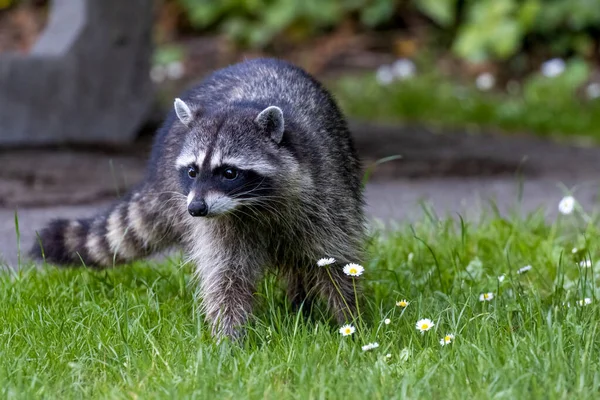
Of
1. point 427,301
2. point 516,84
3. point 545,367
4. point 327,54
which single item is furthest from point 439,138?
point 545,367

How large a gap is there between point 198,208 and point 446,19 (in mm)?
8547

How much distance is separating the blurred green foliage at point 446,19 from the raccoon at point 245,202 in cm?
691

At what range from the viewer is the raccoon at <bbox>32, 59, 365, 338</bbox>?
13.7ft

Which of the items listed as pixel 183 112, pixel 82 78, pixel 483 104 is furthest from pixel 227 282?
pixel 483 104

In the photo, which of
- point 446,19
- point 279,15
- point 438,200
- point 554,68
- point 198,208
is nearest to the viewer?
point 198,208

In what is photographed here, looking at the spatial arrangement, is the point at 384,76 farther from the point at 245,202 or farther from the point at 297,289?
the point at 245,202

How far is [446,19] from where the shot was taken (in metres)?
11.9

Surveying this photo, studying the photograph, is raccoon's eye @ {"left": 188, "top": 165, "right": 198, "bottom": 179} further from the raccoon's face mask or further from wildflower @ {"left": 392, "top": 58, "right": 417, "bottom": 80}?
wildflower @ {"left": 392, "top": 58, "right": 417, "bottom": 80}

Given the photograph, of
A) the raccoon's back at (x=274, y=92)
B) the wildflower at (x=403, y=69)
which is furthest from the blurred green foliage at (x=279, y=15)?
the raccoon's back at (x=274, y=92)

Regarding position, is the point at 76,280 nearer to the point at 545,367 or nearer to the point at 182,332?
the point at 182,332

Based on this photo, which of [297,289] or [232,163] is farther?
[297,289]

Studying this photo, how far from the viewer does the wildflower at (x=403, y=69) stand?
448 inches

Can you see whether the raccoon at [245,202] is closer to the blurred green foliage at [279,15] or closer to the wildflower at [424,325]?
the wildflower at [424,325]

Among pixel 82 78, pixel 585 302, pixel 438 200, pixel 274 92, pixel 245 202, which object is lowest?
pixel 438 200
